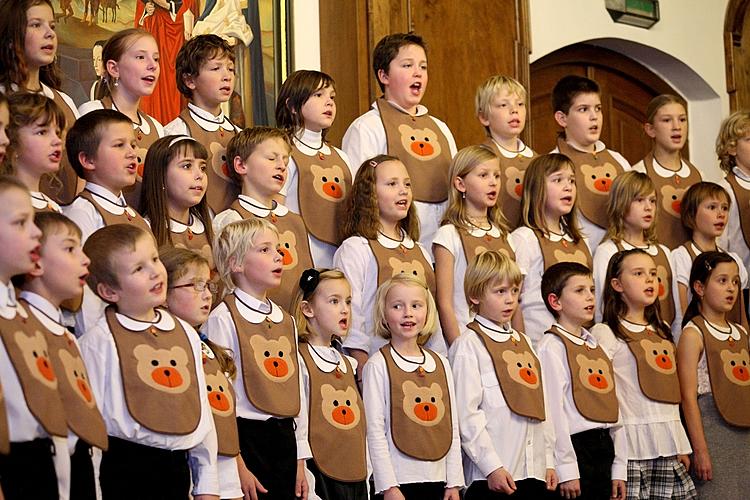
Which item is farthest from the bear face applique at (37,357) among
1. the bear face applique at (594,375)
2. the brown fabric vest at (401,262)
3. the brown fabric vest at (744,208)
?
the brown fabric vest at (744,208)

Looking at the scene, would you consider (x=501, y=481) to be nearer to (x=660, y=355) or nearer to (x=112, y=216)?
(x=660, y=355)

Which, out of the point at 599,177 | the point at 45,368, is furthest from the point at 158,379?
the point at 599,177

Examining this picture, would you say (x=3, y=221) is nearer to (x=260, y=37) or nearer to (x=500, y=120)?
(x=500, y=120)

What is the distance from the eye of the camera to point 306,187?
4742mm

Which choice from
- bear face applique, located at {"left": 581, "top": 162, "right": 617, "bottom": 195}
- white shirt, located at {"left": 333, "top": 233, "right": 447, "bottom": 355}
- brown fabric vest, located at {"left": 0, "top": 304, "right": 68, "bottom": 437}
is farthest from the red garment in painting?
brown fabric vest, located at {"left": 0, "top": 304, "right": 68, "bottom": 437}

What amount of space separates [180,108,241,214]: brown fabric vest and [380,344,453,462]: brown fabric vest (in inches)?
34.0

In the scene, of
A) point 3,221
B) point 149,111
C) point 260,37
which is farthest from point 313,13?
point 3,221

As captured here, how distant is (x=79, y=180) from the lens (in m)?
4.19

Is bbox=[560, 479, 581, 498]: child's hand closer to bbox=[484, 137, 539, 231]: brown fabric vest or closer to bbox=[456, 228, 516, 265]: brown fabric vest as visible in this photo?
bbox=[456, 228, 516, 265]: brown fabric vest

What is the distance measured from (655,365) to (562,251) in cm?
60

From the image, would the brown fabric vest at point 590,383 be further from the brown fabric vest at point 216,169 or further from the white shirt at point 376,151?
the brown fabric vest at point 216,169

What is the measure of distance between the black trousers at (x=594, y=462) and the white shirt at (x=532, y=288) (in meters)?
0.46

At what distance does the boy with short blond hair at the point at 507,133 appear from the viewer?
527 centimetres

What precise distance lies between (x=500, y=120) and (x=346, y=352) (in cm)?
141
